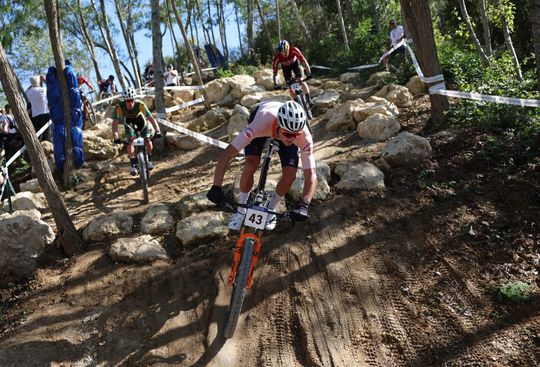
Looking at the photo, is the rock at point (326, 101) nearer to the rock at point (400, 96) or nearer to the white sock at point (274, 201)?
the rock at point (400, 96)

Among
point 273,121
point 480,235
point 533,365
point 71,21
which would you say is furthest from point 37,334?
point 71,21

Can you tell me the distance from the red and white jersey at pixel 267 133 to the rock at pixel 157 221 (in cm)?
237

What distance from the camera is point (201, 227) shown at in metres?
5.69

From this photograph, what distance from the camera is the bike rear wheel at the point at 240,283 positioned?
3.87m

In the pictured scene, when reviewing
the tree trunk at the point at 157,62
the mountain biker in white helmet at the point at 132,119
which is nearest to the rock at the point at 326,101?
the tree trunk at the point at 157,62

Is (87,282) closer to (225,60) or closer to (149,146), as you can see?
(149,146)

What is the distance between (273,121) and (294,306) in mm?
1983

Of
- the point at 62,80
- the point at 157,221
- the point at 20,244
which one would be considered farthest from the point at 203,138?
the point at 20,244

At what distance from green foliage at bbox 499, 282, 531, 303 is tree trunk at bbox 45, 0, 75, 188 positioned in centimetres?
783

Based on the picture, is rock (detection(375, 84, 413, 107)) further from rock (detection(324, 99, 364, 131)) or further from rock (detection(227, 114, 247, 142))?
rock (detection(227, 114, 247, 142))

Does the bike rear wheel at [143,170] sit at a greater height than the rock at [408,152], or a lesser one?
greater

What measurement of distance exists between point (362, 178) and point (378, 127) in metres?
2.26

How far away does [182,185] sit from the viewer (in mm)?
8070

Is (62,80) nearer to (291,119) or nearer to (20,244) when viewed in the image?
(20,244)
